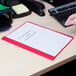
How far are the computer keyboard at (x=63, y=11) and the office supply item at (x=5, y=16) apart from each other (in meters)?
0.25

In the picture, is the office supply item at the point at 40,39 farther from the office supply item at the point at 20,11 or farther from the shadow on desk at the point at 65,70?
the shadow on desk at the point at 65,70

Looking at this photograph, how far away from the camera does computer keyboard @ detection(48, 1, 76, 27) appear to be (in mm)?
993

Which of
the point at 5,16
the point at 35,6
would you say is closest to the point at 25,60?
the point at 5,16

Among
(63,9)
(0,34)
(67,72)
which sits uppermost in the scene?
(63,9)

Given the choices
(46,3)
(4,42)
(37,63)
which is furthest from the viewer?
(46,3)

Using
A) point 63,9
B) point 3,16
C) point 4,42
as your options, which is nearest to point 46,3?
point 63,9

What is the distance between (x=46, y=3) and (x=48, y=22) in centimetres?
26

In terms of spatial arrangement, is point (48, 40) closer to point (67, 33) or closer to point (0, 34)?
point (67, 33)

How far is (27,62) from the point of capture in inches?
28.6

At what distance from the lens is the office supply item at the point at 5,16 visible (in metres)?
0.90

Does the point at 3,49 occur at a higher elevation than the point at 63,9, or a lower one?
lower

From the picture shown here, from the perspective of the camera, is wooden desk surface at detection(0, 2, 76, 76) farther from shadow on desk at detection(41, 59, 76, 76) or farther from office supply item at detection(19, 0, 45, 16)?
shadow on desk at detection(41, 59, 76, 76)

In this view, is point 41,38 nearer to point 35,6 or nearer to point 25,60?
point 25,60

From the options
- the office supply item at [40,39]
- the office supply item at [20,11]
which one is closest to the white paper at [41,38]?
the office supply item at [40,39]
